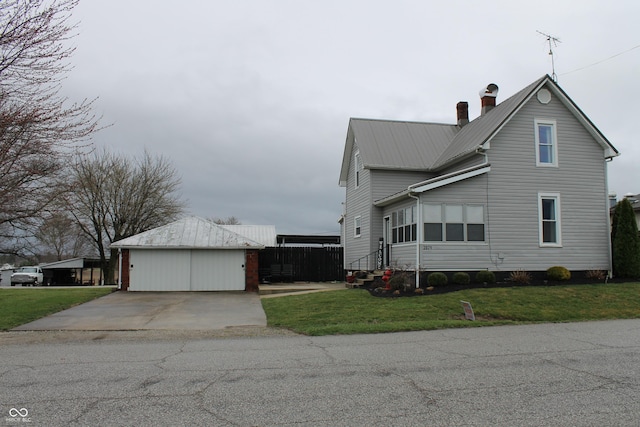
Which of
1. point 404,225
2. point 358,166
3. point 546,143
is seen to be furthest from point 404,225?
point 546,143

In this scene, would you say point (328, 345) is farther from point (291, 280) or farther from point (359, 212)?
point (291, 280)

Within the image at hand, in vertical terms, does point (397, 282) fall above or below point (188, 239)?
below

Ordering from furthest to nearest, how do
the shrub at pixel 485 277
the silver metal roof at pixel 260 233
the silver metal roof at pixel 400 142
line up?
the silver metal roof at pixel 260 233
the silver metal roof at pixel 400 142
the shrub at pixel 485 277

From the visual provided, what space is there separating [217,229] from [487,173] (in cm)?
1246

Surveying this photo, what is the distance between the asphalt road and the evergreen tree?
977cm

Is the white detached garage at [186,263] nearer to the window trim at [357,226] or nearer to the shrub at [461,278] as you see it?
the window trim at [357,226]

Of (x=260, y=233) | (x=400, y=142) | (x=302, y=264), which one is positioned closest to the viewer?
(x=400, y=142)

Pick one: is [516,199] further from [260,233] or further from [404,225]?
[260,233]

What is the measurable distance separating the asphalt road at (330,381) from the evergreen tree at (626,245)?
9.77 metres

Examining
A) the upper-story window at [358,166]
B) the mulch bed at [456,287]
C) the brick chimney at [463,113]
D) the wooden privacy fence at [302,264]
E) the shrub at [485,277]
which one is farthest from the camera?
the wooden privacy fence at [302,264]

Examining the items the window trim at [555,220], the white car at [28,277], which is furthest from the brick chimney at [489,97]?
the white car at [28,277]

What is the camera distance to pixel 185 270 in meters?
22.5

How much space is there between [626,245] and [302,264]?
15.2 meters

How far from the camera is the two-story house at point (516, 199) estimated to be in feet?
60.1
